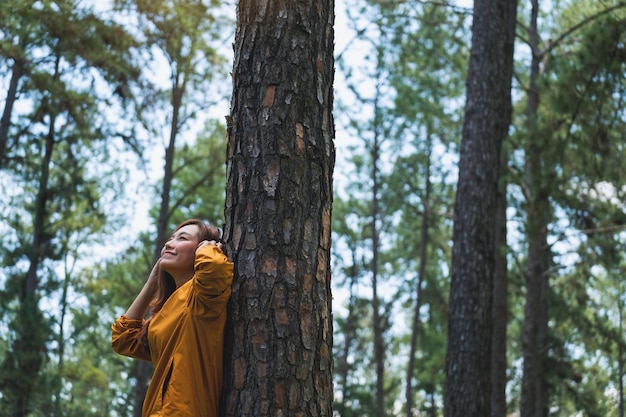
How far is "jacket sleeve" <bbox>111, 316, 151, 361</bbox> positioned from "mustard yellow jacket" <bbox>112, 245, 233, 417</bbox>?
39 cm

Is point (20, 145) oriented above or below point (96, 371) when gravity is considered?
above

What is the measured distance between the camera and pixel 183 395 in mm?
2887

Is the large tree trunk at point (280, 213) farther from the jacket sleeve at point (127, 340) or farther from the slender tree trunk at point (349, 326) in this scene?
the slender tree trunk at point (349, 326)

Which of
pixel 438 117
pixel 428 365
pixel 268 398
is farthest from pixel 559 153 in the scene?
pixel 428 365

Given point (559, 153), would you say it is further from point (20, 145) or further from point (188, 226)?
point (20, 145)

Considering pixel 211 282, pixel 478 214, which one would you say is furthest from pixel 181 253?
pixel 478 214

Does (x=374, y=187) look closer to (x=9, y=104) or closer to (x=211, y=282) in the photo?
(x=9, y=104)

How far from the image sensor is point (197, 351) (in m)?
2.95

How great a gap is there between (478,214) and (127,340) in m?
4.27

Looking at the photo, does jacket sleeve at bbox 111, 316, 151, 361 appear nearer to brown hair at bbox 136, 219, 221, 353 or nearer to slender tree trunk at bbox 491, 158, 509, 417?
brown hair at bbox 136, 219, 221, 353

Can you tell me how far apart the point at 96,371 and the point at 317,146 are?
15.3 metres

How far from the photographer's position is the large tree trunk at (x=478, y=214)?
6.64 metres

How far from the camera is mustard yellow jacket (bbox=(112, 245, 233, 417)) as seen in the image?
2885 millimetres

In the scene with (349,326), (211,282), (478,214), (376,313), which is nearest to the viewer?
(211,282)
